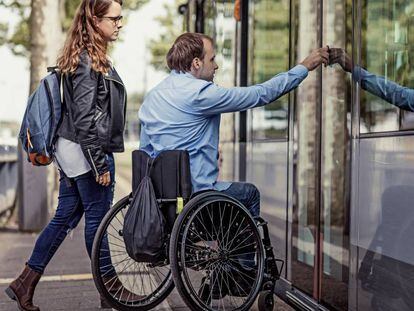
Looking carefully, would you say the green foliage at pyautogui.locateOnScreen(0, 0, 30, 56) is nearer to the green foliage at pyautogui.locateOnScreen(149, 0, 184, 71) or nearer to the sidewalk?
the green foliage at pyautogui.locateOnScreen(149, 0, 184, 71)

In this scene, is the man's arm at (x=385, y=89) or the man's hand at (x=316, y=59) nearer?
the man's arm at (x=385, y=89)

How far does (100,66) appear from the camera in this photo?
4.05 metres

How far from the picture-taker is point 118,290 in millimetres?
3887

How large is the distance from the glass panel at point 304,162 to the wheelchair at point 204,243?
941 millimetres

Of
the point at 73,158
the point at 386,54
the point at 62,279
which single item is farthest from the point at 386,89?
the point at 62,279

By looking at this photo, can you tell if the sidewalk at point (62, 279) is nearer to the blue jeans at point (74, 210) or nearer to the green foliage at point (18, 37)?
the blue jeans at point (74, 210)

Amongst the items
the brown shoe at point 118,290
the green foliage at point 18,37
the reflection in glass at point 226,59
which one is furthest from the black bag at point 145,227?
the green foliage at point 18,37

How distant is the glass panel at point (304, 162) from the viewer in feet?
14.7

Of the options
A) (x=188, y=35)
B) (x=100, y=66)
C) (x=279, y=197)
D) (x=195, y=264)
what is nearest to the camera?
(x=195, y=264)

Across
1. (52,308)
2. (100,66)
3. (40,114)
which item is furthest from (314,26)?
(52,308)

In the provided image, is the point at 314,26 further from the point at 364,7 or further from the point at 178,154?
the point at 178,154

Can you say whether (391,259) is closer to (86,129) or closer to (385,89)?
(385,89)

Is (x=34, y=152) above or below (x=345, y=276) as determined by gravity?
above

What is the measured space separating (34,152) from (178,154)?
1.01 meters
